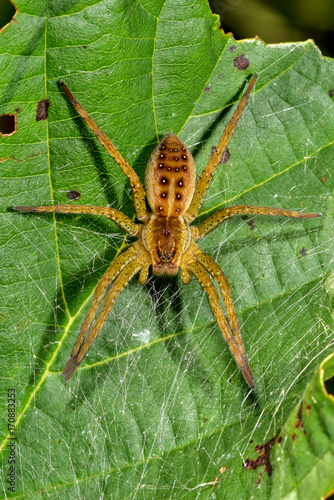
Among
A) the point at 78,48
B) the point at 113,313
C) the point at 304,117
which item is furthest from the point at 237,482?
the point at 78,48

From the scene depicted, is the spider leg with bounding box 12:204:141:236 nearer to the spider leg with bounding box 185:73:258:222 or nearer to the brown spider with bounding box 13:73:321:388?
the brown spider with bounding box 13:73:321:388

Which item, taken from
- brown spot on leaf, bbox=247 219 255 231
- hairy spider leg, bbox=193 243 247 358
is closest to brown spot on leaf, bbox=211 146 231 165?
brown spot on leaf, bbox=247 219 255 231

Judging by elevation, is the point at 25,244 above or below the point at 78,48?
below

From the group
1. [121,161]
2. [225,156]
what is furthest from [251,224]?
[121,161]

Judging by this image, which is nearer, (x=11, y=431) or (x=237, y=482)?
(x=237, y=482)

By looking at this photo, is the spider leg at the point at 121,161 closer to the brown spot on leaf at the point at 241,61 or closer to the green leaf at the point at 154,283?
the green leaf at the point at 154,283

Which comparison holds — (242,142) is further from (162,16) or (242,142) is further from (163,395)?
(163,395)

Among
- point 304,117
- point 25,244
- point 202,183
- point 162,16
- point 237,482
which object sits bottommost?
point 237,482
